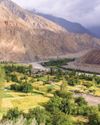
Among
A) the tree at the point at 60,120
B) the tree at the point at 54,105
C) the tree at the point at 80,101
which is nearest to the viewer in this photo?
the tree at the point at 60,120


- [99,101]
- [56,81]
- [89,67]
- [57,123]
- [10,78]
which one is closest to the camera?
[57,123]

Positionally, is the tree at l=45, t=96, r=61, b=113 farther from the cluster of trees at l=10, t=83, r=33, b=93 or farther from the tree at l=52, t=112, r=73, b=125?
the cluster of trees at l=10, t=83, r=33, b=93

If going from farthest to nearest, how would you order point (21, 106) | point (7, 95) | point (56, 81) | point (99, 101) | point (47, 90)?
point (56, 81)
point (47, 90)
point (99, 101)
point (7, 95)
point (21, 106)

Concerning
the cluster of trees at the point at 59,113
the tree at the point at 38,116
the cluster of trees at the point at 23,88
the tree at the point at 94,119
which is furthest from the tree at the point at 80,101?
the tree at the point at 38,116

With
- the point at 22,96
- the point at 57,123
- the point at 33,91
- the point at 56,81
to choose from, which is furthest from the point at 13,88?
the point at 57,123

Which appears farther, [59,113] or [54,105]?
[54,105]

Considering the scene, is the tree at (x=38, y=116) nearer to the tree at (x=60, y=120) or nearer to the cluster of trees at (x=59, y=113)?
the cluster of trees at (x=59, y=113)

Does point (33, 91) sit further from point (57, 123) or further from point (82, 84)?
point (57, 123)

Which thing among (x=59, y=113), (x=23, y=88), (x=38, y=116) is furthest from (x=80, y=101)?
(x=38, y=116)

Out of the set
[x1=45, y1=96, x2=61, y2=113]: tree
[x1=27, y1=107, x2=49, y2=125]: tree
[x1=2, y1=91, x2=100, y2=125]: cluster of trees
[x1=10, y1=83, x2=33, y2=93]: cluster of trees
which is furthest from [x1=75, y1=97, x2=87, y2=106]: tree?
[x1=27, y1=107, x2=49, y2=125]: tree

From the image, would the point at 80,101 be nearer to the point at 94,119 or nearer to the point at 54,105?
the point at 54,105

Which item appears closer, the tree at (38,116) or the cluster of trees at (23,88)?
the tree at (38,116)
